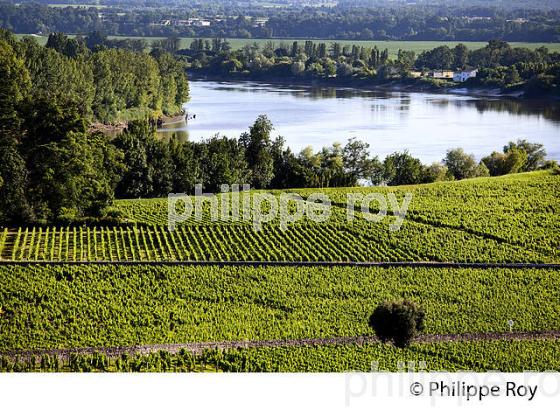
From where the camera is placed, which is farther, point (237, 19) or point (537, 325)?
point (237, 19)

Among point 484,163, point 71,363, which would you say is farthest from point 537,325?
point 484,163

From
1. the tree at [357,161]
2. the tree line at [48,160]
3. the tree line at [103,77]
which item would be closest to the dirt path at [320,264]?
the tree line at [48,160]

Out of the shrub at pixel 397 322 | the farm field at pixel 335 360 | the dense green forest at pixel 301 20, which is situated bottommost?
the farm field at pixel 335 360

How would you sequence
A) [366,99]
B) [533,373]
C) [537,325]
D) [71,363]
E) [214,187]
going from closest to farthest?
[533,373], [71,363], [537,325], [214,187], [366,99]

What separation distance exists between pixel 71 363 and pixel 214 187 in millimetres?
7049

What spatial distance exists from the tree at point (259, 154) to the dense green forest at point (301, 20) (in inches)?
106

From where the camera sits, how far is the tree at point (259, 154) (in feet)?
42.2

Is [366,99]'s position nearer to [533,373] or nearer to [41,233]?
[41,233]

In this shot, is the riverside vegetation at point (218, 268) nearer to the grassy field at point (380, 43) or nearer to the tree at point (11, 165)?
the tree at point (11, 165)

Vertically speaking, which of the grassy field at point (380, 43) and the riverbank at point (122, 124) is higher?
the grassy field at point (380, 43)

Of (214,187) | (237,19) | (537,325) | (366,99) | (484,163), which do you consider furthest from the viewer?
(237,19)

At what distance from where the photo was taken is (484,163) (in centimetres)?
1390

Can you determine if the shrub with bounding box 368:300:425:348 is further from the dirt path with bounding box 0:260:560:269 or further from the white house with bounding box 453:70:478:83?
the white house with bounding box 453:70:478:83

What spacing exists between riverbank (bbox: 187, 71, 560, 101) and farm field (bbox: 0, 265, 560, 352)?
19.4 meters
